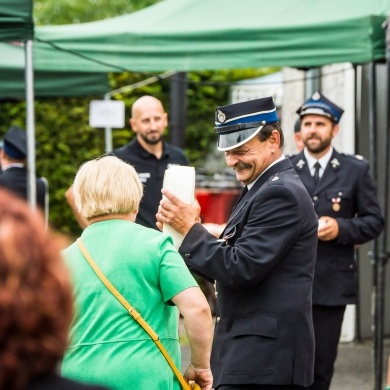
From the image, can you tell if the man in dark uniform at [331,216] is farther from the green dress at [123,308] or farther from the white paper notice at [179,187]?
the green dress at [123,308]

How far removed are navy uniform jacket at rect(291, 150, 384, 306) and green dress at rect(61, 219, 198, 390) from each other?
2.29 m

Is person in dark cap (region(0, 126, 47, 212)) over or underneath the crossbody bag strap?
over

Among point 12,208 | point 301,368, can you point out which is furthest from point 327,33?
point 12,208

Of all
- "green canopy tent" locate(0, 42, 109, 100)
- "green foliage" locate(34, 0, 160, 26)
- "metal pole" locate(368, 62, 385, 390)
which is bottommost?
"metal pole" locate(368, 62, 385, 390)

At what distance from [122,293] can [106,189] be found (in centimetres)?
38

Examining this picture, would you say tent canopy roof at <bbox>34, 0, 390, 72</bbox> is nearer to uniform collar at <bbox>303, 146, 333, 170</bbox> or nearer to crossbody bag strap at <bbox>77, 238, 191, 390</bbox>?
uniform collar at <bbox>303, 146, 333, 170</bbox>

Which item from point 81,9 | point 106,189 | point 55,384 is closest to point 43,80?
point 106,189

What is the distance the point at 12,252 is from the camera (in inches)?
68.7

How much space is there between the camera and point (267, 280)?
422 centimetres

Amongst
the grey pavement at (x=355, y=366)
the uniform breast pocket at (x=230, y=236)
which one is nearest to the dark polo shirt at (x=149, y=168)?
the grey pavement at (x=355, y=366)

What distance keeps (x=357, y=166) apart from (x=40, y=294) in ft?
15.7

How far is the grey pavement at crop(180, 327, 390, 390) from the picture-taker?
25.9 ft

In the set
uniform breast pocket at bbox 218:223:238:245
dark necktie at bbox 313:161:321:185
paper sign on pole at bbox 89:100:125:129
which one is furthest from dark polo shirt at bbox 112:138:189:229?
paper sign on pole at bbox 89:100:125:129

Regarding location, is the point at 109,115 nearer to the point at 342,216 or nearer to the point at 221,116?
the point at 342,216
